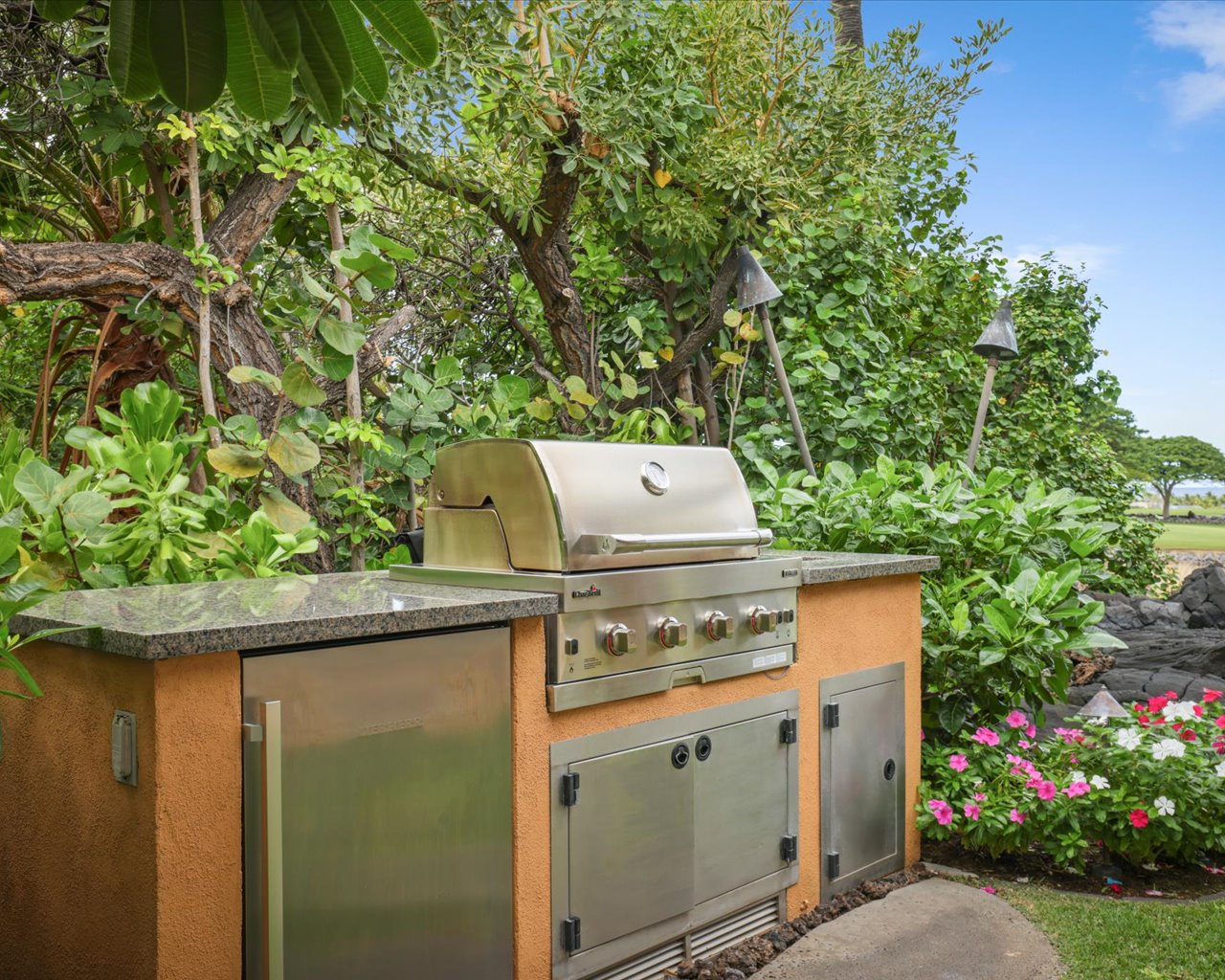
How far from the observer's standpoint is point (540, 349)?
→ 6.05 metres

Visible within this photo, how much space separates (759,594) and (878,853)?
3.75 feet

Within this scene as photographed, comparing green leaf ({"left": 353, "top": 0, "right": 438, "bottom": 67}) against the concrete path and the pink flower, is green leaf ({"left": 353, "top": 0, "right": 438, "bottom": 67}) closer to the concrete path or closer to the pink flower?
the concrete path

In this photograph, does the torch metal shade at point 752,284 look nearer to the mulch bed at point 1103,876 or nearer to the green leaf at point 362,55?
the mulch bed at point 1103,876

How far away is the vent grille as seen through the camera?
8.41 feet

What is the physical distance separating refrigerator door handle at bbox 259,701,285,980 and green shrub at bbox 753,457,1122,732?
2.63 meters

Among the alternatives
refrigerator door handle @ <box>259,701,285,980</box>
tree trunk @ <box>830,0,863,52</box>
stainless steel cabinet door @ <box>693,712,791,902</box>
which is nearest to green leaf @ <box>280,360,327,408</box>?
stainless steel cabinet door @ <box>693,712,791,902</box>

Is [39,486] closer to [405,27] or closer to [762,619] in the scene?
[405,27]

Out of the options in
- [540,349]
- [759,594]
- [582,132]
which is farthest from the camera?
[540,349]

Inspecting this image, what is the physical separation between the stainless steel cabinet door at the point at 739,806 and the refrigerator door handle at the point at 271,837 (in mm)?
1198

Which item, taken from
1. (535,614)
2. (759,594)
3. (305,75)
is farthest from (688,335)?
(305,75)

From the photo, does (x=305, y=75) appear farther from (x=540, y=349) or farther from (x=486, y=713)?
(x=540, y=349)

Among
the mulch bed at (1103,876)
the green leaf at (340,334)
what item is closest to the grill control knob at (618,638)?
the green leaf at (340,334)

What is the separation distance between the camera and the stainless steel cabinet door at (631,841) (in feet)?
7.95

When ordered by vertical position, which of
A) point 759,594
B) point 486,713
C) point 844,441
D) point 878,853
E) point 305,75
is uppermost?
point 305,75
